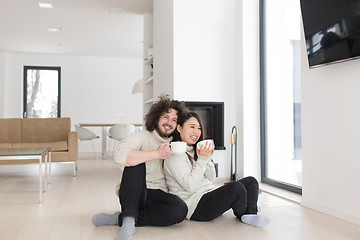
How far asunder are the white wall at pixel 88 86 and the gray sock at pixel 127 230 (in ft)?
24.1

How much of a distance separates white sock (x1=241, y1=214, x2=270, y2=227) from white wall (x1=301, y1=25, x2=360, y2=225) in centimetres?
67

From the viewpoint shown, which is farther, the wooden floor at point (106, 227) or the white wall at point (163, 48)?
the white wall at point (163, 48)

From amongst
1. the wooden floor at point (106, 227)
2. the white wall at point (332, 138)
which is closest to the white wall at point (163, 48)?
the wooden floor at point (106, 227)

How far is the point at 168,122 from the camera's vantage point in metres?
2.15

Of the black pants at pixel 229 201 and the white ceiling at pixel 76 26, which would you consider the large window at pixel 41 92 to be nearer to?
the white ceiling at pixel 76 26

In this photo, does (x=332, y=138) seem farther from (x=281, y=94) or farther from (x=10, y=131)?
(x=10, y=131)

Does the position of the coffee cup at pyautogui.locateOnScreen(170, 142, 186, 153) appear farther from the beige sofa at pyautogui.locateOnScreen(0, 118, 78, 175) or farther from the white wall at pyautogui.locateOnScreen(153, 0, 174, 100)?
the beige sofa at pyautogui.locateOnScreen(0, 118, 78, 175)

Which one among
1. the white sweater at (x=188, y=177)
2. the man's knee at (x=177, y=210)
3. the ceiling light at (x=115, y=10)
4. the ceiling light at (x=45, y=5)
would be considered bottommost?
the man's knee at (x=177, y=210)

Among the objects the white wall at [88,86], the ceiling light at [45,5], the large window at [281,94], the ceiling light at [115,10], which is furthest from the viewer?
the white wall at [88,86]

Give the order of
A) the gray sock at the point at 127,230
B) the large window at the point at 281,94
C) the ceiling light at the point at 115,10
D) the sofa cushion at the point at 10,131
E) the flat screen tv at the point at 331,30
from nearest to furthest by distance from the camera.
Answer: the gray sock at the point at 127,230, the flat screen tv at the point at 331,30, the large window at the point at 281,94, the sofa cushion at the point at 10,131, the ceiling light at the point at 115,10

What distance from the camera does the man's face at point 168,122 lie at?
84.7 inches

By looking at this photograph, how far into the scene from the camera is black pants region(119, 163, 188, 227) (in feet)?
6.65

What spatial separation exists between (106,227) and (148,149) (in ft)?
1.81

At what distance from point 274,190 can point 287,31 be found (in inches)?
66.4
